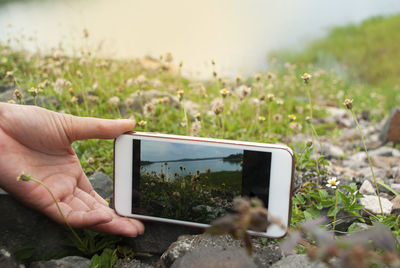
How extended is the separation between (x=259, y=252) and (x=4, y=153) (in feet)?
4.32

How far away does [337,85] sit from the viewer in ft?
20.8

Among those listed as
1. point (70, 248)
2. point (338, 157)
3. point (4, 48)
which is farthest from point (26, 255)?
point (4, 48)

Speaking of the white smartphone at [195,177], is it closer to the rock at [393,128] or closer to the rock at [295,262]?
the rock at [295,262]

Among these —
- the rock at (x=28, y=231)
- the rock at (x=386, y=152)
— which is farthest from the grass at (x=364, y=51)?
the rock at (x=28, y=231)

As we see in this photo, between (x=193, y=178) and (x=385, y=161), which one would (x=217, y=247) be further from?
(x=385, y=161)

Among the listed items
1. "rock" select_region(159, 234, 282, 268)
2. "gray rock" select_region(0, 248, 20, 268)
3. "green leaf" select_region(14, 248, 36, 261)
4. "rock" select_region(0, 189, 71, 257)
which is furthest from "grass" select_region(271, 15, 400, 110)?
"gray rock" select_region(0, 248, 20, 268)

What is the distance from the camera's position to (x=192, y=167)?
1666mm

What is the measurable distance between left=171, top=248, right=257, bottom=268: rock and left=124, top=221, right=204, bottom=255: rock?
348 mm

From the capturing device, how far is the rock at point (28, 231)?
5.68 ft

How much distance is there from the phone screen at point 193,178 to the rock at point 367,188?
980mm

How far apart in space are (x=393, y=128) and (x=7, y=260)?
12.0 feet

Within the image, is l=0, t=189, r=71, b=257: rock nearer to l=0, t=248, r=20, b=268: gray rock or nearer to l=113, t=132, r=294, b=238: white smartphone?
l=0, t=248, r=20, b=268: gray rock

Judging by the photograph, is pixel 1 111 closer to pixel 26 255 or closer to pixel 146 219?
pixel 26 255

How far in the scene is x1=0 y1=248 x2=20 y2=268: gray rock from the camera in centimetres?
148
